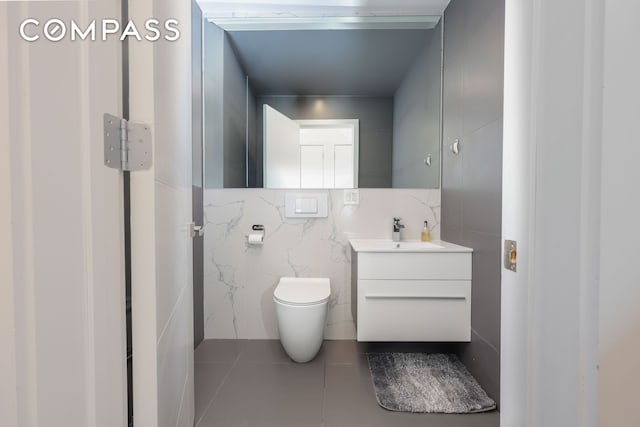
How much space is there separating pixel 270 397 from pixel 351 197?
1390mm

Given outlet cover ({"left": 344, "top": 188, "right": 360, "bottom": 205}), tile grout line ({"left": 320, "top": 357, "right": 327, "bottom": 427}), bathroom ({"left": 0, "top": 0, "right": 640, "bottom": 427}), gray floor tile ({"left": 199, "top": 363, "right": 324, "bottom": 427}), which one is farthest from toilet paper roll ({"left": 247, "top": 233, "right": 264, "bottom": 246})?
bathroom ({"left": 0, "top": 0, "right": 640, "bottom": 427})

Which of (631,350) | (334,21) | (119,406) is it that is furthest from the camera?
(334,21)

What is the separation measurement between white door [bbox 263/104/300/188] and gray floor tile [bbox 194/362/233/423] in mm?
1315

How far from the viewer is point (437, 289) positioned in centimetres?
167

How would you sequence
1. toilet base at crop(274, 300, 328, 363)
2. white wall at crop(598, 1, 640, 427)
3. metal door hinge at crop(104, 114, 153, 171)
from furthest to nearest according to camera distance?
toilet base at crop(274, 300, 328, 363)
metal door hinge at crop(104, 114, 153, 171)
white wall at crop(598, 1, 640, 427)

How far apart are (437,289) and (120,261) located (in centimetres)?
158

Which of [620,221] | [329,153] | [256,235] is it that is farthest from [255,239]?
[620,221]

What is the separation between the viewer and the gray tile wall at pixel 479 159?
1.42 meters

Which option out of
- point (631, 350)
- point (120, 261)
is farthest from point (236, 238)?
point (631, 350)

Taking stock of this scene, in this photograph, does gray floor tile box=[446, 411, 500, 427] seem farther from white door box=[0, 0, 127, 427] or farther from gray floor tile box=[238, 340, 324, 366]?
white door box=[0, 0, 127, 427]

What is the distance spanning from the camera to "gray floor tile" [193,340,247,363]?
6.20ft

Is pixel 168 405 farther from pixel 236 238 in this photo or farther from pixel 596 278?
pixel 236 238

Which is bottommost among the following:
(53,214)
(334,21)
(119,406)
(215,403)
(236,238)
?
(215,403)

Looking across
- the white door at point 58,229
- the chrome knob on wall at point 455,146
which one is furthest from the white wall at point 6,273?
the chrome knob on wall at point 455,146
